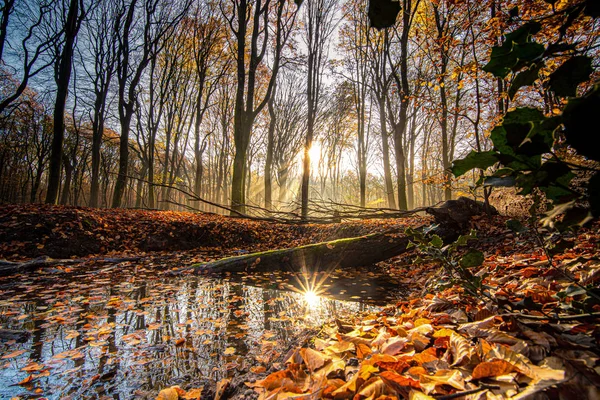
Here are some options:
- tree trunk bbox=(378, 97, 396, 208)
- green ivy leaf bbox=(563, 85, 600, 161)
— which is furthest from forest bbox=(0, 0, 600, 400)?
tree trunk bbox=(378, 97, 396, 208)

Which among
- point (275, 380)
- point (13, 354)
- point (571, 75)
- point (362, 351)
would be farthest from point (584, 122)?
point (13, 354)

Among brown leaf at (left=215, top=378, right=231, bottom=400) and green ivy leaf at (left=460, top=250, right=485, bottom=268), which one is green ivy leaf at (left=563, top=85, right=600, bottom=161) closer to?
green ivy leaf at (left=460, top=250, right=485, bottom=268)

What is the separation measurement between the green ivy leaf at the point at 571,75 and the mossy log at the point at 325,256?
429 centimetres

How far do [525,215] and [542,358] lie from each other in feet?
16.3

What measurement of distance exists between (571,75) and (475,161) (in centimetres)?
26

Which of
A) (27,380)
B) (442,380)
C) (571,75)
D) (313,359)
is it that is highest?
(571,75)

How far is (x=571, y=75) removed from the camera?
0.60 m

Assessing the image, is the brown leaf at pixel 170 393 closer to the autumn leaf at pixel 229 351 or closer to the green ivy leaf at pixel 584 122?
the autumn leaf at pixel 229 351

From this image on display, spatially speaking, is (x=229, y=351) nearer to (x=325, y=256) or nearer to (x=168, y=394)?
(x=168, y=394)

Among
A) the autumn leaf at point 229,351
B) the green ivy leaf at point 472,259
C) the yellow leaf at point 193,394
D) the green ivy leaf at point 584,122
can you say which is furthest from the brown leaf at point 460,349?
the autumn leaf at point 229,351

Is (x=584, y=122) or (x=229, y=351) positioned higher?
(x=584, y=122)

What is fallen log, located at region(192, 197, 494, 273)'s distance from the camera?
15.2 ft

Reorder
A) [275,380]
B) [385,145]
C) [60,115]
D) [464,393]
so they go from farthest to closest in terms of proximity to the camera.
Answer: [385,145] → [60,115] → [275,380] → [464,393]

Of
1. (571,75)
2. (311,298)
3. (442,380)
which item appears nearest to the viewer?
(571,75)
